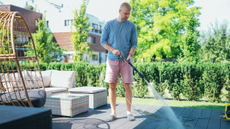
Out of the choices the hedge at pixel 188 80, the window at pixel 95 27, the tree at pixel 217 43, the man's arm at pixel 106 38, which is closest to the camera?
the man's arm at pixel 106 38

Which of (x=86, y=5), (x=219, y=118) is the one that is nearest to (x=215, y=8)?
(x=86, y=5)

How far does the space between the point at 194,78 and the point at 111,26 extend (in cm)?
302

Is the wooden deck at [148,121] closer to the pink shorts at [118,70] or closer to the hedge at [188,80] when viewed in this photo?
the pink shorts at [118,70]

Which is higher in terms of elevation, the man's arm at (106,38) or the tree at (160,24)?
the tree at (160,24)

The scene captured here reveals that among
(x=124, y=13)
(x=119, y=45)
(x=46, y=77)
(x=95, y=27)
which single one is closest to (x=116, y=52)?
(x=119, y=45)

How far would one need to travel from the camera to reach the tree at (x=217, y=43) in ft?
53.8

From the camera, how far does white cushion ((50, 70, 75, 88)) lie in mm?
4461

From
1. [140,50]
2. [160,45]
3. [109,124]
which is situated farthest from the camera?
[140,50]

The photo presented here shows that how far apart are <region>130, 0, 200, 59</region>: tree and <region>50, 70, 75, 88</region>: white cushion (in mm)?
11768

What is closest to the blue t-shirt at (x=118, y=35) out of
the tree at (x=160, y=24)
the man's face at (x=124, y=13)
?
the man's face at (x=124, y=13)

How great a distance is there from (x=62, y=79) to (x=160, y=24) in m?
12.4

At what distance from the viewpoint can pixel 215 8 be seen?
750 inches

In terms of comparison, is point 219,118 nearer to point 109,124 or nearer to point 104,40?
point 109,124

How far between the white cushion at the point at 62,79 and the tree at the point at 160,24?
38.6ft
